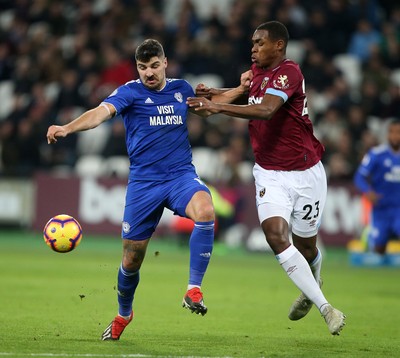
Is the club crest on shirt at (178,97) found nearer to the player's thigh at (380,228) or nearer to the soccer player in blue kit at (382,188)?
the soccer player in blue kit at (382,188)

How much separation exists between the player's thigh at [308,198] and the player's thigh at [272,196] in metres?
0.12

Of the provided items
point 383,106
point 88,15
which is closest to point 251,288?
point 383,106

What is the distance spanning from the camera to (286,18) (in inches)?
845

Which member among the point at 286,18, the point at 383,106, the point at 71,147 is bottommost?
the point at 71,147

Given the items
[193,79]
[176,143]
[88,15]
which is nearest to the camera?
[176,143]

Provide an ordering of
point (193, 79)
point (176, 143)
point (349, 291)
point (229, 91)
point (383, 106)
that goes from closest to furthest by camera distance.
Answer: point (176, 143), point (229, 91), point (349, 291), point (383, 106), point (193, 79)

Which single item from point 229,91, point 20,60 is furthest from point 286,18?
→ point 229,91

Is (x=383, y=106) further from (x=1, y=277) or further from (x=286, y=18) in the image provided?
(x=1, y=277)

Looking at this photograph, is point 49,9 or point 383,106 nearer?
point 383,106

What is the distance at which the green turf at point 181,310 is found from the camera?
808 cm

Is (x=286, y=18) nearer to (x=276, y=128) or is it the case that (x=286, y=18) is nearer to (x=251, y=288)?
(x=251, y=288)

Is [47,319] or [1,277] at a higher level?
[47,319]

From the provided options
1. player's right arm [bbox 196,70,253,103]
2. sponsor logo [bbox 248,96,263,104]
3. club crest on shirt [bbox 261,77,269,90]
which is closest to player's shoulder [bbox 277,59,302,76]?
club crest on shirt [bbox 261,77,269,90]

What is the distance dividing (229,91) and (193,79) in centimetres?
1289
